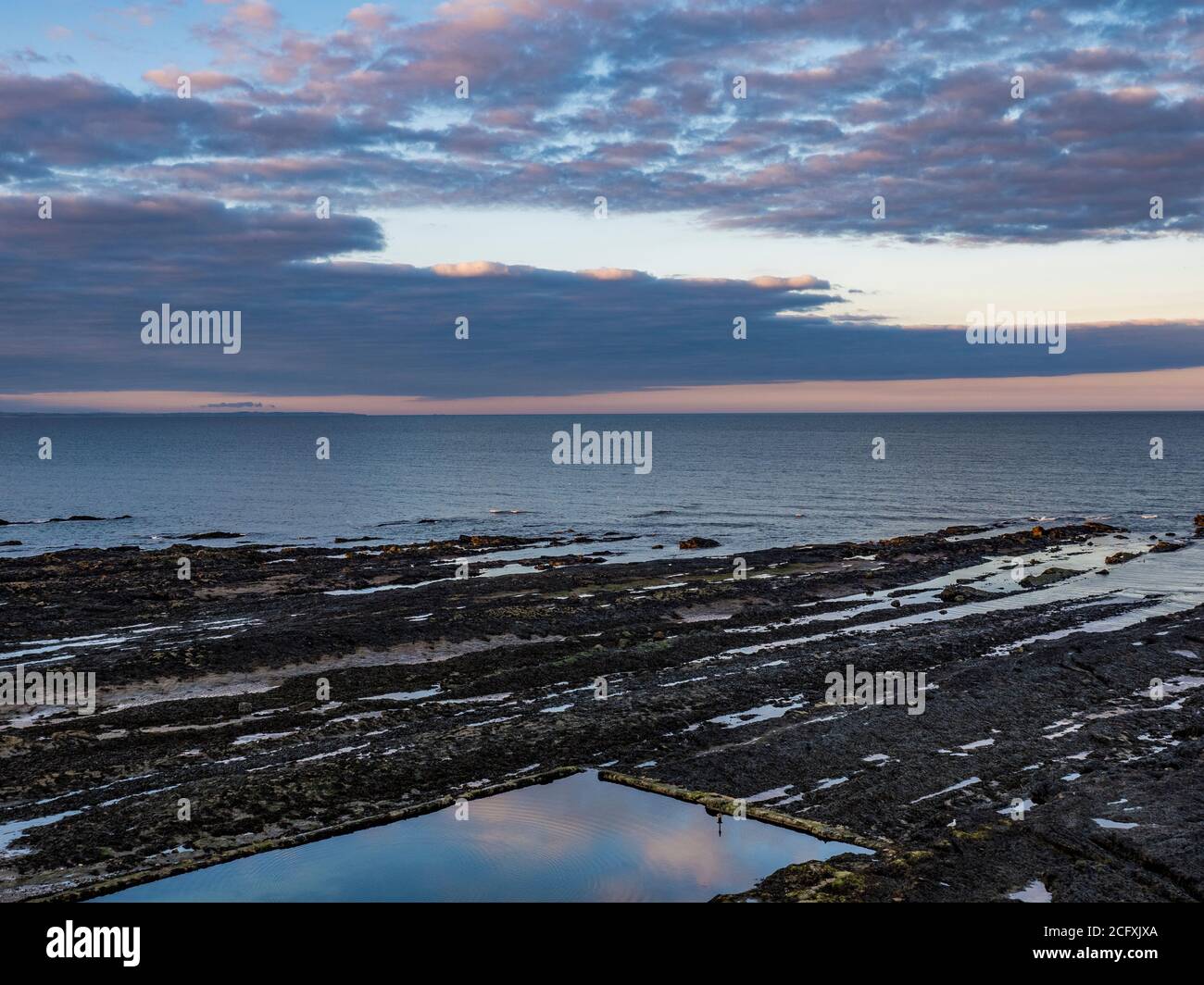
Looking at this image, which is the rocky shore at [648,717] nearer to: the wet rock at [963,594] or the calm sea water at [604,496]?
the wet rock at [963,594]

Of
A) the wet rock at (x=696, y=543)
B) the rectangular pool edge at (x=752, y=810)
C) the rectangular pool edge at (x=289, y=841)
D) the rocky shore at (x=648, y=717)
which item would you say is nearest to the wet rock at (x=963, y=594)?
the rocky shore at (x=648, y=717)

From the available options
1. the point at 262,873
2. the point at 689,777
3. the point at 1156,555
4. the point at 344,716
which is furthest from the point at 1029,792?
the point at 1156,555

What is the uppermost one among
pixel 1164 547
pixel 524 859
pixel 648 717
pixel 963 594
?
pixel 1164 547

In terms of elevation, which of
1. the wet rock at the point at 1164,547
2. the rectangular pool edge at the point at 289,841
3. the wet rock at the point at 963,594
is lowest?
the rectangular pool edge at the point at 289,841

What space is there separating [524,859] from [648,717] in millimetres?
8096

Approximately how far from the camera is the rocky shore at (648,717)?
1557cm

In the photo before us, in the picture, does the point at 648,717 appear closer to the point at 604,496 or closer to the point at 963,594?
the point at 963,594

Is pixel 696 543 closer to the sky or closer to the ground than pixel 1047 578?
closer to the sky

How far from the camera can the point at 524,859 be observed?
1522 cm

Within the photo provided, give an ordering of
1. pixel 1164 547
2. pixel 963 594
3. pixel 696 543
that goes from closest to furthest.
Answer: pixel 963 594 → pixel 1164 547 → pixel 696 543

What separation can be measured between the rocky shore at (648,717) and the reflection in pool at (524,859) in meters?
0.62

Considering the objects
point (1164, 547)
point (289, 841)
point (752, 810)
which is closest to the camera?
point (289, 841)

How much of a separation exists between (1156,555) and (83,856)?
182 feet

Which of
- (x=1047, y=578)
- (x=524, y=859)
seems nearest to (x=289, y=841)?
(x=524, y=859)
